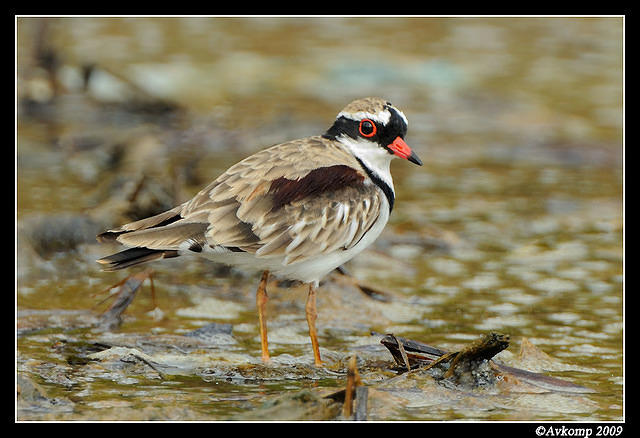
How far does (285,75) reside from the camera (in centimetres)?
1455

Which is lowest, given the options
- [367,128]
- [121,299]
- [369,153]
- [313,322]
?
[313,322]

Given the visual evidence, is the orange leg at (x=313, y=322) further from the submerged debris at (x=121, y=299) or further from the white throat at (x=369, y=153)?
the submerged debris at (x=121, y=299)

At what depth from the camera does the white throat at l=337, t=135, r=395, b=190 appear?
6.87 m

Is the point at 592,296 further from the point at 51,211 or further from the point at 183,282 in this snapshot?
the point at 51,211

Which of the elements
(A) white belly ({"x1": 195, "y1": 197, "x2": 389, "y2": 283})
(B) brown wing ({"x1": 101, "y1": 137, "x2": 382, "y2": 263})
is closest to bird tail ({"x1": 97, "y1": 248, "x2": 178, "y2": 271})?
(B) brown wing ({"x1": 101, "y1": 137, "x2": 382, "y2": 263})

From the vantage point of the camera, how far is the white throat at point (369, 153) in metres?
6.87

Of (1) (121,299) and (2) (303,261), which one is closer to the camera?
(2) (303,261)

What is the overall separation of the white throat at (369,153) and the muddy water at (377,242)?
1146 mm

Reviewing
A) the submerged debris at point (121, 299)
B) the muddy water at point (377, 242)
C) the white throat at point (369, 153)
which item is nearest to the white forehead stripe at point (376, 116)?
the white throat at point (369, 153)

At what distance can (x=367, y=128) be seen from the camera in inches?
270

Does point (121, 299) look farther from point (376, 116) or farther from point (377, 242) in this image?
point (377, 242)

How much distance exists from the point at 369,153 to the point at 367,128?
0.17 metres

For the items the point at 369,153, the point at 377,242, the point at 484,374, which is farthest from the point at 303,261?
the point at 377,242

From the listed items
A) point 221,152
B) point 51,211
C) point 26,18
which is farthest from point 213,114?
point 51,211
